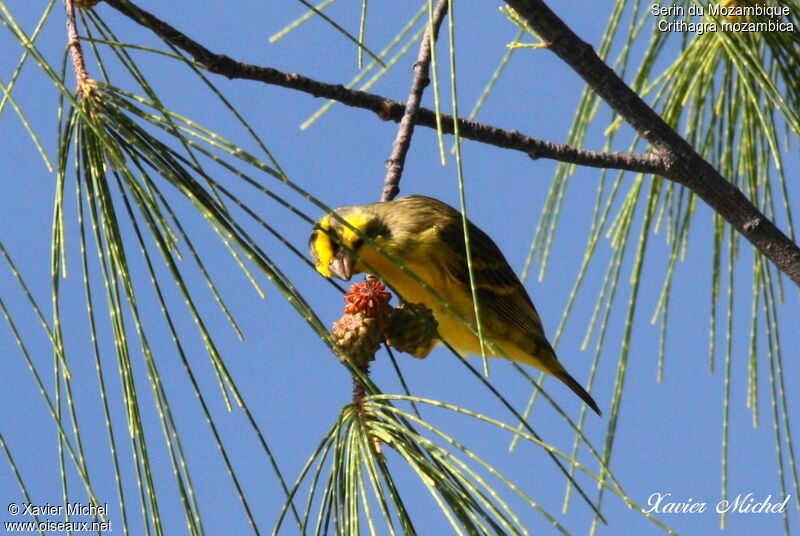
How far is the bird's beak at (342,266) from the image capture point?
89.0 inches

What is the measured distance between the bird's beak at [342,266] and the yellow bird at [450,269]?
0.08 feet

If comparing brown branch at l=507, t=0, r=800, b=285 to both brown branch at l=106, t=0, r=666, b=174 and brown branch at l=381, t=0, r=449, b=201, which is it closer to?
brown branch at l=106, t=0, r=666, b=174

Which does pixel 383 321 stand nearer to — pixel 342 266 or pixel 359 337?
pixel 359 337

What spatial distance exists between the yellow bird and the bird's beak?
0.08 ft

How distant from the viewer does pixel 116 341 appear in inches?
50.5

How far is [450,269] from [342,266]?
0.41 metres

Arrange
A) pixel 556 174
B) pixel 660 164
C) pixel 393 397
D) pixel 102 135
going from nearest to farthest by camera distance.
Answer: pixel 102 135 → pixel 393 397 → pixel 660 164 → pixel 556 174

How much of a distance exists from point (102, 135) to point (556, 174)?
1497 mm

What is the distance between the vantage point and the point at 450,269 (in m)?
2.59

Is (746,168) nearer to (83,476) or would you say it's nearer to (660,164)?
(660,164)

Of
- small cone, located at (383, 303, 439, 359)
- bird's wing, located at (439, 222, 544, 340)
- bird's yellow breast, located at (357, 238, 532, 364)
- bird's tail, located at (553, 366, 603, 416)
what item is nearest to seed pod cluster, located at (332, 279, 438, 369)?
small cone, located at (383, 303, 439, 359)

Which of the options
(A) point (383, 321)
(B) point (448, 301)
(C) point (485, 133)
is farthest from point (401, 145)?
(B) point (448, 301)

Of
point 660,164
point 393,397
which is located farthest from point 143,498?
point 660,164

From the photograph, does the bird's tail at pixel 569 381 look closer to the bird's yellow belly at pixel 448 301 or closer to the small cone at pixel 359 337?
the bird's yellow belly at pixel 448 301
